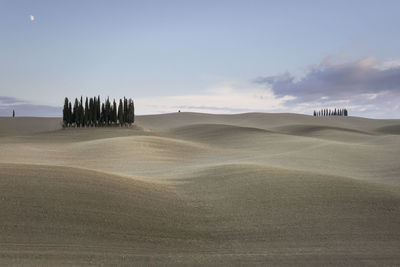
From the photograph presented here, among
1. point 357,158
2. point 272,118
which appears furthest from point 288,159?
point 272,118

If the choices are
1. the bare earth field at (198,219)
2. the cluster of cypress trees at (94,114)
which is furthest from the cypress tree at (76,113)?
the bare earth field at (198,219)

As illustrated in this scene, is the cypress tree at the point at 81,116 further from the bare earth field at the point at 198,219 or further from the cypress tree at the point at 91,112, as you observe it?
the bare earth field at the point at 198,219

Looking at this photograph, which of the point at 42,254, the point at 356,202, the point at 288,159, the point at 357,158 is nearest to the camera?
the point at 42,254

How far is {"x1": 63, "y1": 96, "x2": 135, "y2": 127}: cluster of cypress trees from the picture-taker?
48.5 m

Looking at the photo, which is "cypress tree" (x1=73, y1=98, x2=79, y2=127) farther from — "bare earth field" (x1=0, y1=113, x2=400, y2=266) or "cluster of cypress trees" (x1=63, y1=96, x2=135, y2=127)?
"bare earth field" (x1=0, y1=113, x2=400, y2=266)

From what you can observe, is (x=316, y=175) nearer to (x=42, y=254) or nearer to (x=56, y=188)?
(x=56, y=188)

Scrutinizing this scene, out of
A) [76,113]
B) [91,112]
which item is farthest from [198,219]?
[76,113]

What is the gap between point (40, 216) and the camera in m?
7.52

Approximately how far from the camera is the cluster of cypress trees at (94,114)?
4847 cm

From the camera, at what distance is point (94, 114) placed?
160 ft

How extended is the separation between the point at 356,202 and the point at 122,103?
43.3 meters

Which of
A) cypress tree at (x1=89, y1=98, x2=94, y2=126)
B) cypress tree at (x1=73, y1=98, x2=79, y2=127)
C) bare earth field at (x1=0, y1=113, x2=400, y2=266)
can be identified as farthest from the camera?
cypress tree at (x1=89, y1=98, x2=94, y2=126)

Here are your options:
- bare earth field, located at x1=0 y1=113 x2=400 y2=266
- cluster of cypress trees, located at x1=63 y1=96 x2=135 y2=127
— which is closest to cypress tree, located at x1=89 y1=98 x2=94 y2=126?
cluster of cypress trees, located at x1=63 y1=96 x2=135 y2=127

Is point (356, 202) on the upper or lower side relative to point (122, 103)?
lower
